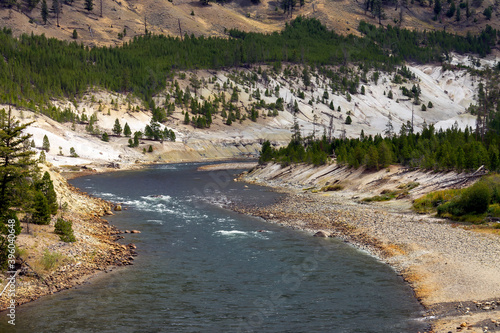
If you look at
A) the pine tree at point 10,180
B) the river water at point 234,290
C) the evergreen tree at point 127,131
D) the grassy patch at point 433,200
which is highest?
the evergreen tree at point 127,131

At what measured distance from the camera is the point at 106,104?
565 feet

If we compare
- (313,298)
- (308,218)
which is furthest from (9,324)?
(308,218)

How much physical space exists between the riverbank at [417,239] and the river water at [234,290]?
150 cm

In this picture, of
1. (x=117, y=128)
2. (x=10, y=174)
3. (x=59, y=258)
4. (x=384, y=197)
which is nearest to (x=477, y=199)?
(x=384, y=197)

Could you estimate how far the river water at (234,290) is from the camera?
2112cm

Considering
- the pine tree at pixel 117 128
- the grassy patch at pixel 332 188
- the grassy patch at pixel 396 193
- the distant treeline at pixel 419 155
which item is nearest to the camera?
the distant treeline at pixel 419 155

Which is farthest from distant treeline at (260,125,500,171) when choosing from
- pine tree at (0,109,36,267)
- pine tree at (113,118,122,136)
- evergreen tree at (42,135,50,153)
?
pine tree at (113,118,122,136)

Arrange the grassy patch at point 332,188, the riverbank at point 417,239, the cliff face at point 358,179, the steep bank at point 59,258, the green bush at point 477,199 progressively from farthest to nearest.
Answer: the grassy patch at point 332,188, the cliff face at point 358,179, the green bush at point 477,199, the steep bank at point 59,258, the riverbank at point 417,239

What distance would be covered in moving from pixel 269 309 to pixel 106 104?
163862mm

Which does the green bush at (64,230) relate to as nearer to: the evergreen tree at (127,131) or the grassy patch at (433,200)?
the grassy patch at (433,200)

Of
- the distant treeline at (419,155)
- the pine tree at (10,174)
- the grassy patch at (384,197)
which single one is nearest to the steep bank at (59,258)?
the pine tree at (10,174)

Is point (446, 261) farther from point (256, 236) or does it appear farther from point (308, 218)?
point (308, 218)

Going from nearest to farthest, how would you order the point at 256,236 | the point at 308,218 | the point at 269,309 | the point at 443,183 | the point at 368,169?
the point at 269,309, the point at 256,236, the point at 308,218, the point at 443,183, the point at 368,169

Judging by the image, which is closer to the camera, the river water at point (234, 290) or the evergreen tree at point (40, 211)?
the river water at point (234, 290)
